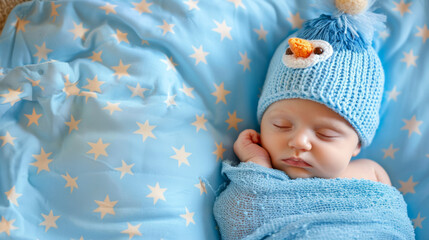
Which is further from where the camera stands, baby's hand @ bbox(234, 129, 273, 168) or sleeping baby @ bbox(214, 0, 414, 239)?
baby's hand @ bbox(234, 129, 273, 168)

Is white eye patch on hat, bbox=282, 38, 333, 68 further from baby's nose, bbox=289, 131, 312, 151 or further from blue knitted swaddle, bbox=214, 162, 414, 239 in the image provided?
blue knitted swaddle, bbox=214, 162, 414, 239

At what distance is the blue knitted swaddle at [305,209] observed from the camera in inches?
43.1

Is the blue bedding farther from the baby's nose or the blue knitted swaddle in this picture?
the baby's nose

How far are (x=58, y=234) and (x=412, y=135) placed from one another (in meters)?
1.12

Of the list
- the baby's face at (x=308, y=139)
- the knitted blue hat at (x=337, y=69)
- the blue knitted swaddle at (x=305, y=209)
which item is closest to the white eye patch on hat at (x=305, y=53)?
the knitted blue hat at (x=337, y=69)

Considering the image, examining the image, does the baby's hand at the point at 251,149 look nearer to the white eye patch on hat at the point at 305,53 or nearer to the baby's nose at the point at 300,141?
the baby's nose at the point at 300,141

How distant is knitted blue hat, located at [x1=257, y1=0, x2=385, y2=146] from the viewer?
1169 mm

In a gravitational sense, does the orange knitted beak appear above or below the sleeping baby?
above

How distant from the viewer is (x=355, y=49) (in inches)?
48.9

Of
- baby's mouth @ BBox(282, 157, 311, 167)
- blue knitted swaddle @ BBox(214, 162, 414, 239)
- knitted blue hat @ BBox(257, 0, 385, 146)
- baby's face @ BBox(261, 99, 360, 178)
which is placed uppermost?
knitted blue hat @ BBox(257, 0, 385, 146)

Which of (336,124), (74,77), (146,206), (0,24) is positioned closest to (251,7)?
(336,124)

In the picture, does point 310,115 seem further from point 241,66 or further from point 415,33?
point 415,33

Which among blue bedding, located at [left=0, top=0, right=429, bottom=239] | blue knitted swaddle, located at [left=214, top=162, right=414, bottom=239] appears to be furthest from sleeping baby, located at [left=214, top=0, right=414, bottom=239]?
blue bedding, located at [left=0, top=0, right=429, bottom=239]

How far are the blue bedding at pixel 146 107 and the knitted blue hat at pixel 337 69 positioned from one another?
15 cm
